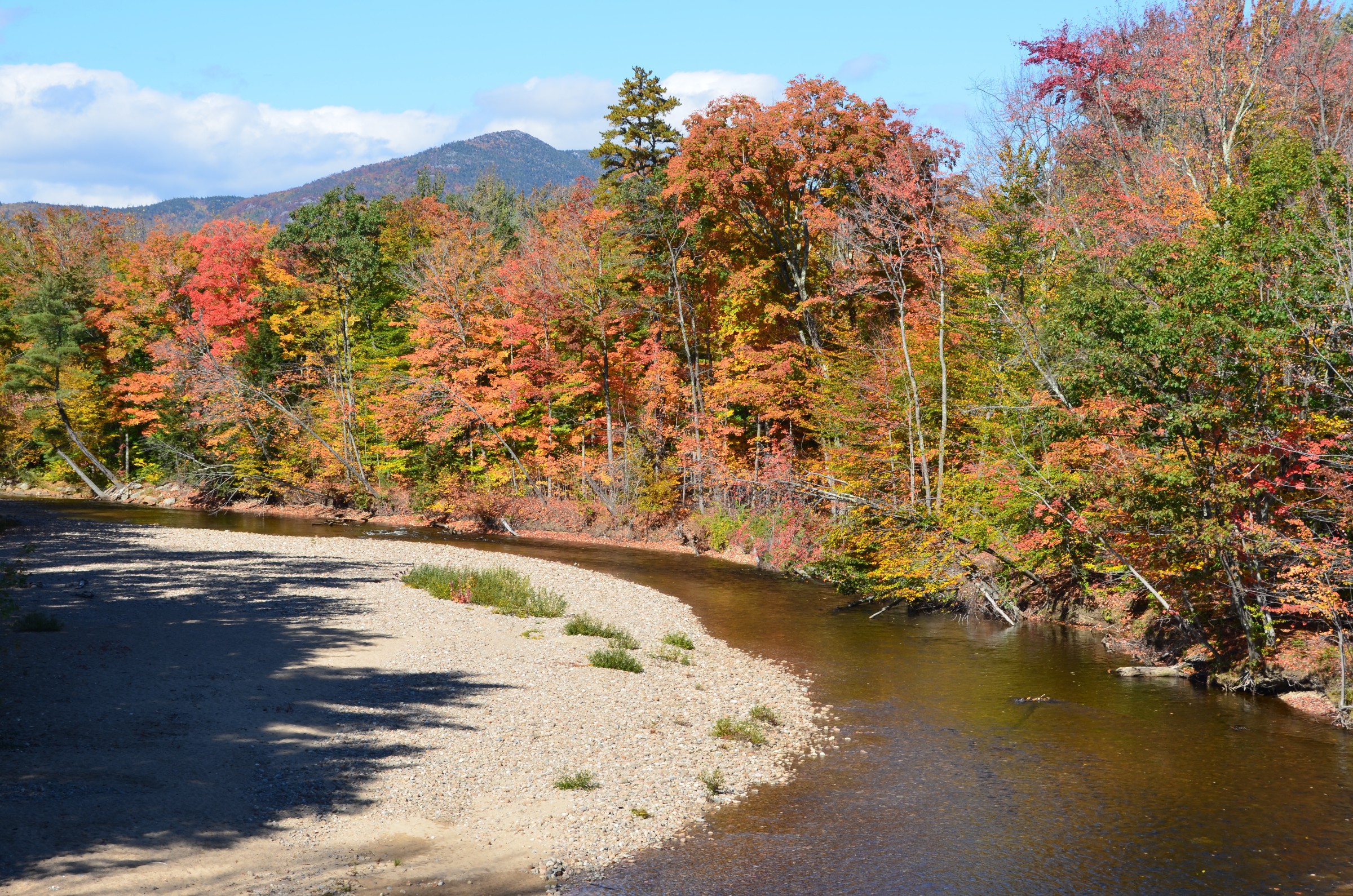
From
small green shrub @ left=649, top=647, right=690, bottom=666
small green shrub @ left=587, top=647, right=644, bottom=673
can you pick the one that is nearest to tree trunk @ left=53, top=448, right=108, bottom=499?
small green shrub @ left=649, top=647, right=690, bottom=666

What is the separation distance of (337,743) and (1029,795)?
30.3 feet

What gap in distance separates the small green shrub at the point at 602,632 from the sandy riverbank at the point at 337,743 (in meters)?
0.33

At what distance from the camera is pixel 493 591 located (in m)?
22.2

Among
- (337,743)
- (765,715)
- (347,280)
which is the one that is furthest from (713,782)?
(347,280)

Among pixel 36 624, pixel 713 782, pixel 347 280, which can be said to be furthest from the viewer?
pixel 347 280

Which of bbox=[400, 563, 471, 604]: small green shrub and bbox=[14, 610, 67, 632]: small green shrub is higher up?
bbox=[14, 610, 67, 632]: small green shrub

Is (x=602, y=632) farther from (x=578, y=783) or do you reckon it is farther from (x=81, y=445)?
(x=81, y=445)

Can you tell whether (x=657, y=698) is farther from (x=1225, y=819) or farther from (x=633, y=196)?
(x=633, y=196)

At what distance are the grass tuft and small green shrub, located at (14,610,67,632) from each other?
25.7ft

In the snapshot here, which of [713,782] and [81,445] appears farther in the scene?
[81,445]

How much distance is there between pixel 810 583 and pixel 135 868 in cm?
2155

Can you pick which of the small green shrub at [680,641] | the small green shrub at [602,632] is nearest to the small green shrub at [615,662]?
the small green shrub at [602,632]

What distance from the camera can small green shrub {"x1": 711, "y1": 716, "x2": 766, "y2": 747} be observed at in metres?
A: 13.8

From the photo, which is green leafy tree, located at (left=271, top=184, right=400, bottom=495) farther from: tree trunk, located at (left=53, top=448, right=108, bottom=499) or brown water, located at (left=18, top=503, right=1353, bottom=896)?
brown water, located at (left=18, top=503, right=1353, bottom=896)
